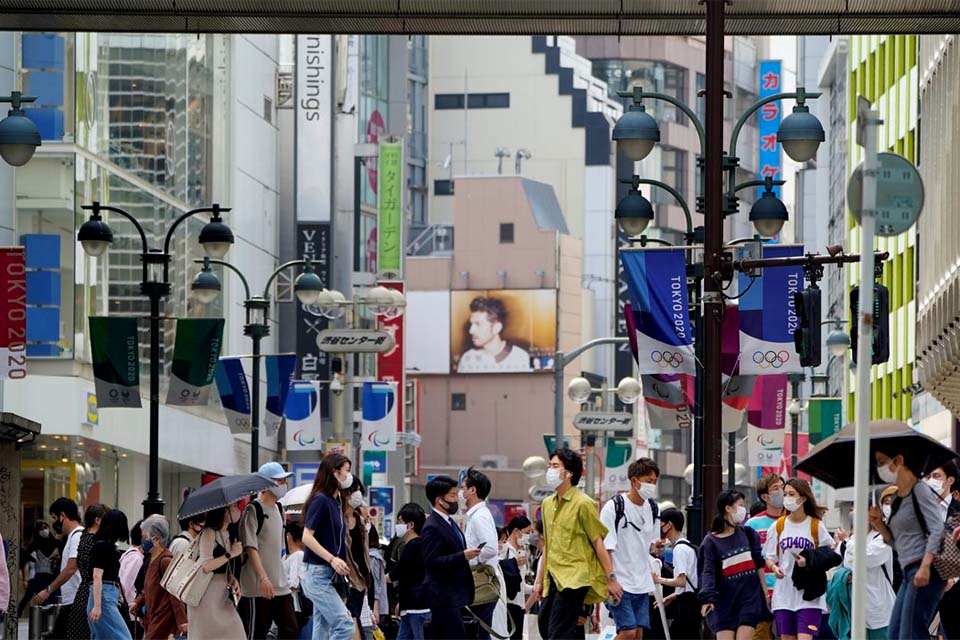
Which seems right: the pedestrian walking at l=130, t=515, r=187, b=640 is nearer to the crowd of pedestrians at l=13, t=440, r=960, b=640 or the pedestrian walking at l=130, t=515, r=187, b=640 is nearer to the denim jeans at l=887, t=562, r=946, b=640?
the crowd of pedestrians at l=13, t=440, r=960, b=640

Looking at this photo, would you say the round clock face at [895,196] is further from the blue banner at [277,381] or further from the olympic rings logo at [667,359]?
the blue banner at [277,381]

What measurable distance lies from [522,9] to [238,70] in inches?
1879

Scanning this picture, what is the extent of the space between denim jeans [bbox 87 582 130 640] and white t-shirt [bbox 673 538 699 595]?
5.35 meters

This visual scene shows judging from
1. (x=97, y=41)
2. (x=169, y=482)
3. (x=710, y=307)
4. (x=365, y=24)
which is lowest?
(x=169, y=482)

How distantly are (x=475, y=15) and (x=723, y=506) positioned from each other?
556 centimetres

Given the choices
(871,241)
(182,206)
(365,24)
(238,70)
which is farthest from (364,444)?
(871,241)

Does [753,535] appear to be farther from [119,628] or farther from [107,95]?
[107,95]

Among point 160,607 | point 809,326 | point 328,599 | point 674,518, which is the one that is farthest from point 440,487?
point 674,518

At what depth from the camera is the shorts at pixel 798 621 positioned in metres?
19.3

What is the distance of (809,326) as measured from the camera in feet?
67.8

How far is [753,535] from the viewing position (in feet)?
63.7

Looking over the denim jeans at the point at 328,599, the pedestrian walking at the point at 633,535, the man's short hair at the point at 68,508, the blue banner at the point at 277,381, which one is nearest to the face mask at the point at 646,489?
the pedestrian walking at the point at 633,535

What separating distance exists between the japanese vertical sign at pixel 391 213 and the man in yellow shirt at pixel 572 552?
64755mm

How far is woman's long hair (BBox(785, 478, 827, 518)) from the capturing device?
19000 mm
